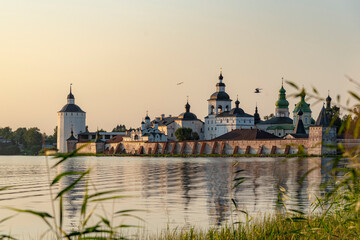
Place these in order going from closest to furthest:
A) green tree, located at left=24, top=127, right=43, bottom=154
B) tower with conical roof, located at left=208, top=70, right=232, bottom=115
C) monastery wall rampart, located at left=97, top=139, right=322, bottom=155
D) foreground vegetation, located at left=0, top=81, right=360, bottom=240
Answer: foreground vegetation, located at left=0, top=81, right=360, bottom=240
monastery wall rampart, located at left=97, top=139, right=322, bottom=155
tower with conical roof, located at left=208, top=70, right=232, bottom=115
green tree, located at left=24, top=127, right=43, bottom=154

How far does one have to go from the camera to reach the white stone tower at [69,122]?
107662 millimetres

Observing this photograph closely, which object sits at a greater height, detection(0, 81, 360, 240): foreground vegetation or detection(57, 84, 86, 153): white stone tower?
detection(57, 84, 86, 153): white stone tower

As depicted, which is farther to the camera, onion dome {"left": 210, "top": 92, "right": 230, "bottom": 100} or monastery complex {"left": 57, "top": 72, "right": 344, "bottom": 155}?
onion dome {"left": 210, "top": 92, "right": 230, "bottom": 100}

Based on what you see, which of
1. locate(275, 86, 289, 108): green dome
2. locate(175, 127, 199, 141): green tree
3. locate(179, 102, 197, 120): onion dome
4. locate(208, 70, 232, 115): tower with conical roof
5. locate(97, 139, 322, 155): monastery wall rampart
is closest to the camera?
locate(97, 139, 322, 155): monastery wall rampart

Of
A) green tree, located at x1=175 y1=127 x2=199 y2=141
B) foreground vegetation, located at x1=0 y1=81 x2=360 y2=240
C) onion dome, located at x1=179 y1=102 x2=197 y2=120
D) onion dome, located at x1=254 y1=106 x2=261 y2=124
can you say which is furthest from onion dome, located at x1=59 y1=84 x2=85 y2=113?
foreground vegetation, located at x1=0 y1=81 x2=360 y2=240

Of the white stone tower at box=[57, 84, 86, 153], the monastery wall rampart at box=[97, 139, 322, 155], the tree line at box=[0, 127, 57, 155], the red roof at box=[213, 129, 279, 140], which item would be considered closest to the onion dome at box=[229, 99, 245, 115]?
the red roof at box=[213, 129, 279, 140]

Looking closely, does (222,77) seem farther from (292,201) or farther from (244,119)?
(292,201)

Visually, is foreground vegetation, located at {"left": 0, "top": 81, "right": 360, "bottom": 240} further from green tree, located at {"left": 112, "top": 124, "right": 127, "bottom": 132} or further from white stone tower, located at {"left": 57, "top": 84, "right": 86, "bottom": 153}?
green tree, located at {"left": 112, "top": 124, "right": 127, "bottom": 132}

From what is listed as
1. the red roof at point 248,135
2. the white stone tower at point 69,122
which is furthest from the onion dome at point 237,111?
the white stone tower at point 69,122

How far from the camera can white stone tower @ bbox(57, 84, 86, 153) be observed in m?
108

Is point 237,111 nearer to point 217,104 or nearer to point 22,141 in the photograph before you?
point 217,104

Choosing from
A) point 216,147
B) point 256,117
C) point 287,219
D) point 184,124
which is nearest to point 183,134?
point 184,124

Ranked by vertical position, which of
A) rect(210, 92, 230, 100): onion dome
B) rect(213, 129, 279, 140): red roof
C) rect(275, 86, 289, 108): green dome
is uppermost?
rect(210, 92, 230, 100): onion dome

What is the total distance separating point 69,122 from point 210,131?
26.9 metres
